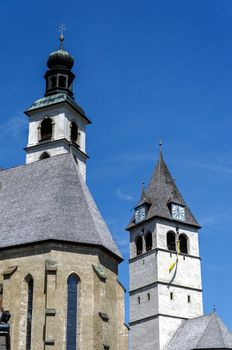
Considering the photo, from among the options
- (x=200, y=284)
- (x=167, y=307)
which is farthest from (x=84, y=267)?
(x=200, y=284)

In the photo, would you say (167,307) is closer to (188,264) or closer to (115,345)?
(188,264)

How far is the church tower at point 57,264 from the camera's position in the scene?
1118 inches

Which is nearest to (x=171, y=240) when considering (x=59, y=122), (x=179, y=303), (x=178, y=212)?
(x=178, y=212)

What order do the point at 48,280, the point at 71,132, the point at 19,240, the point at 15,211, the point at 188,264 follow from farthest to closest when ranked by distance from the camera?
the point at 188,264 → the point at 71,132 → the point at 15,211 → the point at 19,240 → the point at 48,280

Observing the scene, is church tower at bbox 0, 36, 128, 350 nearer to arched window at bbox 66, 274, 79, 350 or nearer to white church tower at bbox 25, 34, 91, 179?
arched window at bbox 66, 274, 79, 350

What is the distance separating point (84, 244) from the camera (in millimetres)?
30188

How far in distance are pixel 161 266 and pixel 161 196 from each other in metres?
7.12

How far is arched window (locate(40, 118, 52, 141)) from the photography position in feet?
145

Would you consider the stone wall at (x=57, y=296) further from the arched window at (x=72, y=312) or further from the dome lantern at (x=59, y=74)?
the dome lantern at (x=59, y=74)

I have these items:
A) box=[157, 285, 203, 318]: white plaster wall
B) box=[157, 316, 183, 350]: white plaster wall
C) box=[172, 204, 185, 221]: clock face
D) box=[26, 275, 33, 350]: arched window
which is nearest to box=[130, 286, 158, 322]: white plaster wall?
box=[157, 285, 203, 318]: white plaster wall

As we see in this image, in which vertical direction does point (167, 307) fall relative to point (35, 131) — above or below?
below

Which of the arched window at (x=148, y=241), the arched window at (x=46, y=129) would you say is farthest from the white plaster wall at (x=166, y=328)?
the arched window at (x=46, y=129)

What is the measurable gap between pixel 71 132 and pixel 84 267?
16.5m

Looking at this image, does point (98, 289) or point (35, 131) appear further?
point (35, 131)
